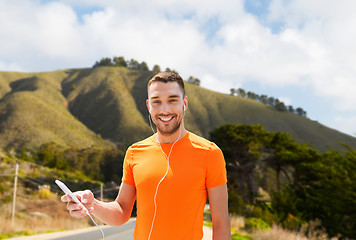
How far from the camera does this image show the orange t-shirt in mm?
2447

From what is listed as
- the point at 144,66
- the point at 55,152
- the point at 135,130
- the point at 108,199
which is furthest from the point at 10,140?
the point at 144,66

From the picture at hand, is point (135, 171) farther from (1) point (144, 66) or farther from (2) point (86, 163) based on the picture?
(1) point (144, 66)

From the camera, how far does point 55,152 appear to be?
209ft

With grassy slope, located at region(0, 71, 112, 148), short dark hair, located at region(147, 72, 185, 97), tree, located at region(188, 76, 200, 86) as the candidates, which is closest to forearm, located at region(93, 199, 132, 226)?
short dark hair, located at region(147, 72, 185, 97)

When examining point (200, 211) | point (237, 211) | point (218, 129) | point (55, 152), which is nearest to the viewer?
point (200, 211)

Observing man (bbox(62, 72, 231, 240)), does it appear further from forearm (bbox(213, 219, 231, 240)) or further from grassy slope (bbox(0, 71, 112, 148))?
grassy slope (bbox(0, 71, 112, 148))

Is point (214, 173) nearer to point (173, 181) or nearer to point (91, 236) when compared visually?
point (173, 181)

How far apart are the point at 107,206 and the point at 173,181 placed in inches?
19.9

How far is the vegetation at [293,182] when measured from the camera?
12.8 m

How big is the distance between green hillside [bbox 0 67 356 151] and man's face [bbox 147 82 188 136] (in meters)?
73.6

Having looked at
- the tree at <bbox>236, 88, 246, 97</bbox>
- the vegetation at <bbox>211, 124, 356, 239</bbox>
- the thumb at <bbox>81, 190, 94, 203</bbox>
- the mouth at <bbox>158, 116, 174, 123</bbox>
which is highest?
the tree at <bbox>236, 88, 246, 97</bbox>

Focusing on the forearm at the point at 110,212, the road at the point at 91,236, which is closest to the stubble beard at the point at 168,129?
the forearm at the point at 110,212

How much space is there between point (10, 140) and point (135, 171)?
3052 inches

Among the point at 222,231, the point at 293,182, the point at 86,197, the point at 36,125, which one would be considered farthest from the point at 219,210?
the point at 36,125
